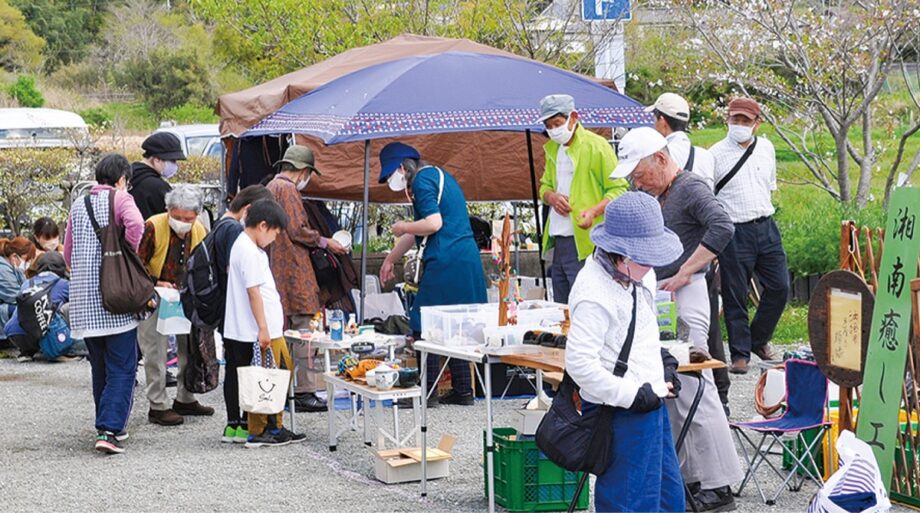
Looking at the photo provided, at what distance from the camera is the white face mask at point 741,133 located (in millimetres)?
9148

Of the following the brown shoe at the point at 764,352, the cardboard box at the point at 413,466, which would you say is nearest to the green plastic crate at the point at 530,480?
the cardboard box at the point at 413,466

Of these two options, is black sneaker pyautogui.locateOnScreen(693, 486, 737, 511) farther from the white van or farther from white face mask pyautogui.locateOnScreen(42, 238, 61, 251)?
the white van

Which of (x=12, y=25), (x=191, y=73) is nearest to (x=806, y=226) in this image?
(x=191, y=73)

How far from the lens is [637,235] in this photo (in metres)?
4.66

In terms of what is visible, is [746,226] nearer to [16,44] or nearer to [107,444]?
[107,444]

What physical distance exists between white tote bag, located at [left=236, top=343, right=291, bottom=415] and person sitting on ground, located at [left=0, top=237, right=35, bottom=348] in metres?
5.32

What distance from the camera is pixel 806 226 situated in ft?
42.3

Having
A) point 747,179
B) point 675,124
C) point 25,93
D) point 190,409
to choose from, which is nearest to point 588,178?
point 675,124

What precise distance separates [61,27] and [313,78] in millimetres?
42839

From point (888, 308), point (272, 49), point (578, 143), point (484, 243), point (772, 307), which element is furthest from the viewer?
point (272, 49)

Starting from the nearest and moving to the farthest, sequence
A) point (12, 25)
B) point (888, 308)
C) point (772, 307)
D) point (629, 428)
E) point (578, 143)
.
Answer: point (629, 428) → point (888, 308) → point (578, 143) → point (772, 307) → point (12, 25)

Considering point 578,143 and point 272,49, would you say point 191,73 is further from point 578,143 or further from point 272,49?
point 578,143

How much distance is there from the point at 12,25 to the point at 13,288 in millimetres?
38868

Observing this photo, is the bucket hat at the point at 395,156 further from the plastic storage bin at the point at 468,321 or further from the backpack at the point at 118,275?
the plastic storage bin at the point at 468,321
